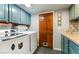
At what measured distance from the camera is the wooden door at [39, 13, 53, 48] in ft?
15.9

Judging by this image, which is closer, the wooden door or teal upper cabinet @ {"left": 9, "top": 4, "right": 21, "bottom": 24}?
teal upper cabinet @ {"left": 9, "top": 4, "right": 21, "bottom": 24}

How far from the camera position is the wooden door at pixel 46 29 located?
4844mm

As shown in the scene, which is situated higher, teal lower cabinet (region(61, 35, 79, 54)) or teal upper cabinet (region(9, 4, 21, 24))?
teal upper cabinet (region(9, 4, 21, 24))

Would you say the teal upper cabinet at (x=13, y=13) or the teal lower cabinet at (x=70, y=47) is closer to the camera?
the teal lower cabinet at (x=70, y=47)

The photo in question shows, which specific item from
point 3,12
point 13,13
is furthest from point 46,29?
point 3,12

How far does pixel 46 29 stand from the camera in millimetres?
5105

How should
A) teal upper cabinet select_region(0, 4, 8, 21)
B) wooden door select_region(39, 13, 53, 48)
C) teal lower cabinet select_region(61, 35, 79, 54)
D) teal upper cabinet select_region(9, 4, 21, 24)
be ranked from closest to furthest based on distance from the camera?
teal lower cabinet select_region(61, 35, 79, 54) → teal upper cabinet select_region(0, 4, 8, 21) → teal upper cabinet select_region(9, 4, 21, 24) → wooden door select_region(39, 13, 53, 48)

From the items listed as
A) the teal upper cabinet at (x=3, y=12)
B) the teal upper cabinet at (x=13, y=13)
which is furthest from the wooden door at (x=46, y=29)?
the teal upper cabinet at (x=3, y=12)

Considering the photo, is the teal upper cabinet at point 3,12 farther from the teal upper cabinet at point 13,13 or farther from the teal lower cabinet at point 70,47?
the teal lower cabinet at point 70,47

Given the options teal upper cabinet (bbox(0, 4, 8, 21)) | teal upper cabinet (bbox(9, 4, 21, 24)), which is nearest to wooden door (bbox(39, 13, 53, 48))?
teal upper cabinet (bbox(9, 4, 21, 24))

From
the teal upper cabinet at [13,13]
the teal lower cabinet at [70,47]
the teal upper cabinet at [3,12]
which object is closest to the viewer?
the teal lower cabinet at [70,47]

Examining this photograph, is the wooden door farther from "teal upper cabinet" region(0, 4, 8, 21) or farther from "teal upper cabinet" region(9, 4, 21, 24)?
"teal upper cabinet" region(0, 4, 8, 21)
